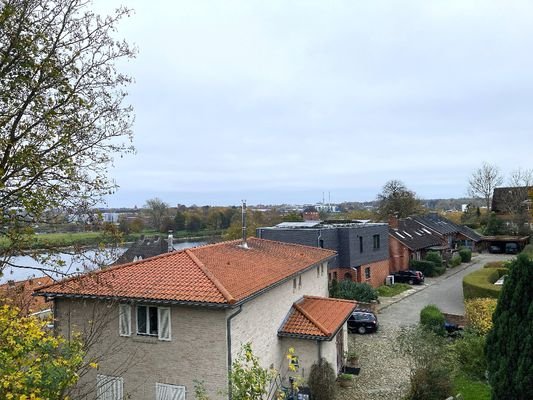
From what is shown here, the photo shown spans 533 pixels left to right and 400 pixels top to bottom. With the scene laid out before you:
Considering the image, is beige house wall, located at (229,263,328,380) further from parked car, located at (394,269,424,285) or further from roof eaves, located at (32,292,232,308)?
parked car, located at (394,269,424,285)

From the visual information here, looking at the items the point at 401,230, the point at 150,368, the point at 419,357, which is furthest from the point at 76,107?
the point at 401,230

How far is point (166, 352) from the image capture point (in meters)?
14.7

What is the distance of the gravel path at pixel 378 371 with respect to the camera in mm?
17906

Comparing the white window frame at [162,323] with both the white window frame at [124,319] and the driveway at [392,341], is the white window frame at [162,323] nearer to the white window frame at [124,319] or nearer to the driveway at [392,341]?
the white window frame at [124,319]

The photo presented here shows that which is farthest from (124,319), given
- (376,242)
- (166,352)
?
(376,242)

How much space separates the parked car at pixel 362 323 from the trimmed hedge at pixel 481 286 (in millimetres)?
7520

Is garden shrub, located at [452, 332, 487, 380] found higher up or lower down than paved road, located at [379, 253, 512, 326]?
higher up

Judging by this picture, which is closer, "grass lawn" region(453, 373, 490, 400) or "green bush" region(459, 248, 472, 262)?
"grass lawn" region(453, 373, 490, 400)

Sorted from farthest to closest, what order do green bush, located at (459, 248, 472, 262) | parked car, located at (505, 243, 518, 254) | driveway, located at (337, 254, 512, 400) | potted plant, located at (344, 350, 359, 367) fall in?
parked car, located at (505, 243, 518, 254), green bush, located at (459, 248, 472, 262), potted plant, located at (344, 350, 359, 367), driveway, located at (337, 254, 512, 400)

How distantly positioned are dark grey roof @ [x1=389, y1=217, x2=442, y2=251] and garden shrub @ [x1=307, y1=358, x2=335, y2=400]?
103 feet

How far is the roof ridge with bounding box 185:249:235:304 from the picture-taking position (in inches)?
539

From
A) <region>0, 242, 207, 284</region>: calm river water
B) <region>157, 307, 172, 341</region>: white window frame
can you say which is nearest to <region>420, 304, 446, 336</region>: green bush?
<region>157, 307, 172, 341</region>: white window frame

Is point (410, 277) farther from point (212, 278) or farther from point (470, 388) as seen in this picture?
point (212, 278)

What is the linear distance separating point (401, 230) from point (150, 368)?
41187 mm
